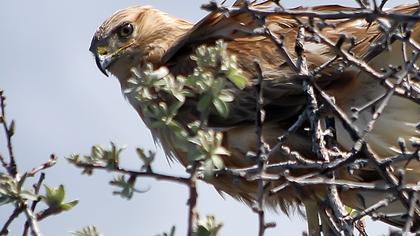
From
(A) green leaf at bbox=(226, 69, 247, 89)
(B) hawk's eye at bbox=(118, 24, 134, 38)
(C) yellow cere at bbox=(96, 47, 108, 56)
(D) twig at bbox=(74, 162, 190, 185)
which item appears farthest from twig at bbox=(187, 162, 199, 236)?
(B) hawk's eye at bbox=(118, 24, 134, 38)

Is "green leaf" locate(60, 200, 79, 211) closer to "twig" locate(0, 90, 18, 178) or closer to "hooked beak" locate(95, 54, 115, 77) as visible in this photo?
"twig" locate(0, 90, 18, 178)

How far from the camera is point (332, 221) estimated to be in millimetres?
3641

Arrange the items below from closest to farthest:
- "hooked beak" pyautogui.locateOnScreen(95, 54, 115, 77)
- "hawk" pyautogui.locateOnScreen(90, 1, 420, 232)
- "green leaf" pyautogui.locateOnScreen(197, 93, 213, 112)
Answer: "green leaf" pyautogui.locateOnScreen(197, 93, 213, 112) → "hawk" pyautogui.locateOnScreen(90, 1, 420, 232) → "hooked beak" pyautogui.locateOnScreen(95, 54, 115, 77)

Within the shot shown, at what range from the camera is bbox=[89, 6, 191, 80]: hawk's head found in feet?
18.2

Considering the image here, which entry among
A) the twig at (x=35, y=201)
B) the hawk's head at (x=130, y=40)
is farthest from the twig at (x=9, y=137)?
the hawk's head at (x=130, y=40)

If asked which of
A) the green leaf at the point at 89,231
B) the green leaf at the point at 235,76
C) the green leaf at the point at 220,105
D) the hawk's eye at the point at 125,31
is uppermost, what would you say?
the green leaf at the point at 235,76

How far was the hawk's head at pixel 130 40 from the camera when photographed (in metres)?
5.55

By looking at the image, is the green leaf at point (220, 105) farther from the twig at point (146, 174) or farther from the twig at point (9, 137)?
the twig at point (9, 137)

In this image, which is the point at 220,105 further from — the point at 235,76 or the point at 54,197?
the point at 54,197

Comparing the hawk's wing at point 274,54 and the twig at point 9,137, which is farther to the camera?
the hawk's wing at point 274,54

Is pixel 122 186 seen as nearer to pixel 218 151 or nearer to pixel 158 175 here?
pixel 158 175

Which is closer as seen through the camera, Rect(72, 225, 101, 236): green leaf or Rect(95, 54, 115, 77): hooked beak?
Rect(72, 225, 101, 236): green leaf

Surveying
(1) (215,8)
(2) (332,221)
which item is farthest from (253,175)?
(2) (332,221)

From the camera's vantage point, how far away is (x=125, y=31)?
5.75 meters
